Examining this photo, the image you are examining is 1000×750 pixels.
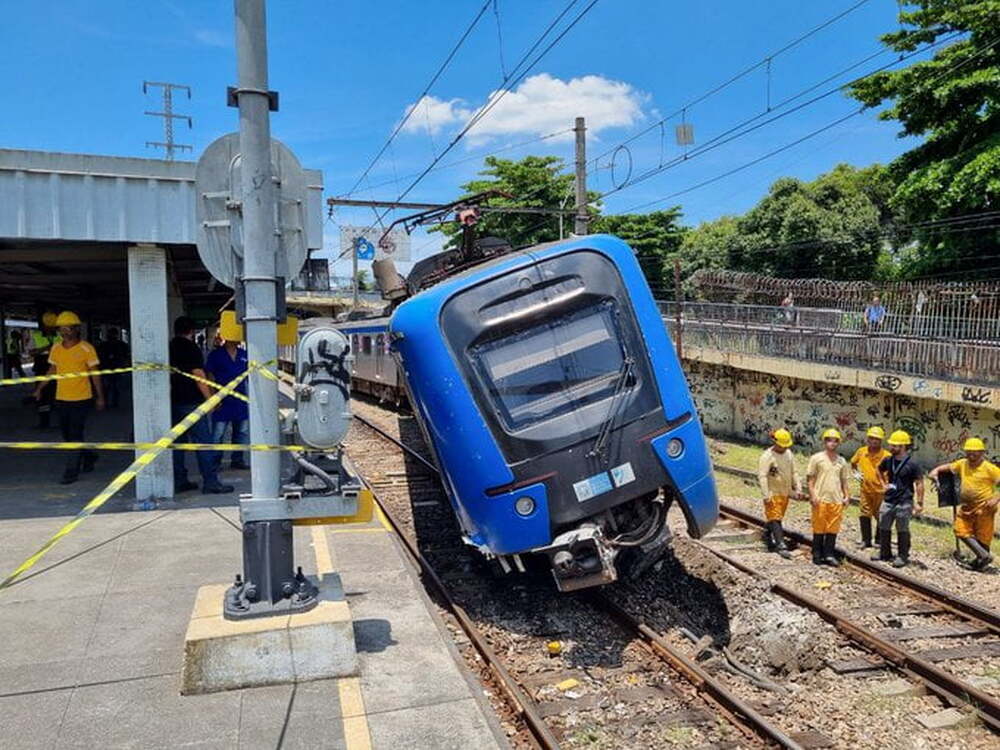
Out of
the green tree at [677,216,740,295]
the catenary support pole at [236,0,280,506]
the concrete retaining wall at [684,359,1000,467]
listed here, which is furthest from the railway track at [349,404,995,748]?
the green tree at [677,216,740,295]

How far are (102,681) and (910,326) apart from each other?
1638 centimetres

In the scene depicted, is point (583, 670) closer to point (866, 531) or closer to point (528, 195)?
point (866, 531)

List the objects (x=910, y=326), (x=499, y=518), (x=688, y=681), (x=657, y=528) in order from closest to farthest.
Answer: (x=688, y=681), (x=499, y=518), (x=657, y=528), (x=910, y=326)

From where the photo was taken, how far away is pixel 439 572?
7863 mm

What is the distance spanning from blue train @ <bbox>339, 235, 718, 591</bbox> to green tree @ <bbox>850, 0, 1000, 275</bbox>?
48.5ft

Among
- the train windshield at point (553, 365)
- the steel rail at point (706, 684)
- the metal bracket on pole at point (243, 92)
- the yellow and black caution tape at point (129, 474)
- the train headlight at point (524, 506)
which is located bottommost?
the steel rail at point (706, 684)

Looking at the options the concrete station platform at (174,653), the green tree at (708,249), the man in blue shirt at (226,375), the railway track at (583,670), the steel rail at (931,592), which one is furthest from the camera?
the green tree at (708,249)

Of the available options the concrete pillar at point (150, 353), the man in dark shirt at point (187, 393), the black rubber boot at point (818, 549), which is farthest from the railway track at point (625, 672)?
the concrete pillar at point (150, 353)

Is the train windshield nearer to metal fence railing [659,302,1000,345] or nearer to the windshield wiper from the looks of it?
the windshield wiper

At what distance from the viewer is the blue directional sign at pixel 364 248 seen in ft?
108

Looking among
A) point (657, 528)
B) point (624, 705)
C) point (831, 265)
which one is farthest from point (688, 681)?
point (831, 265)

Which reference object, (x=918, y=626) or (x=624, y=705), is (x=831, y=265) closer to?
(x=918, y=626)

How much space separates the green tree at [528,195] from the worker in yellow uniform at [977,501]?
29.9 m

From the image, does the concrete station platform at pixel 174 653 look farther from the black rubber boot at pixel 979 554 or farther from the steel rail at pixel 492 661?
the black rubber boot at pixel 979 554
